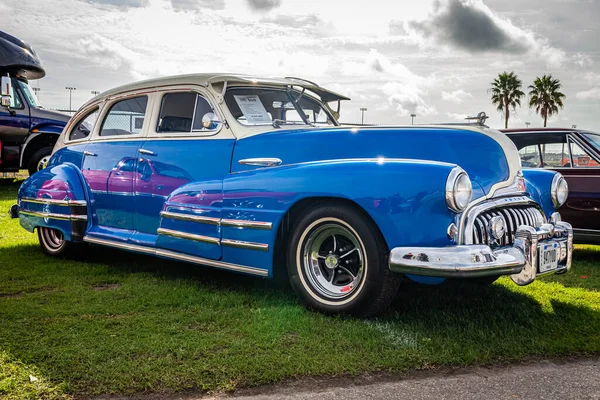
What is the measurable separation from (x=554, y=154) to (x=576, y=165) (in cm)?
30

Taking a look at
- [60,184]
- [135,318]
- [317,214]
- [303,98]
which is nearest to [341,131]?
[317,214]

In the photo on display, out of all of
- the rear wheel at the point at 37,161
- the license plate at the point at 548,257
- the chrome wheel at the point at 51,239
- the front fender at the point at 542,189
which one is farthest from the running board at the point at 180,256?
the rear wheel at the point at 37,161

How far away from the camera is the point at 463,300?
15.8ft

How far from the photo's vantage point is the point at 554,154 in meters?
7.18

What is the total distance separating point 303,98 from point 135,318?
2.73 meters

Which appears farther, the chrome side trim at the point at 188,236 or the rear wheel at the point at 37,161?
the rear wheel at the point at 37,161

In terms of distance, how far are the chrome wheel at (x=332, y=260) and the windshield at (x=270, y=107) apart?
1377mm

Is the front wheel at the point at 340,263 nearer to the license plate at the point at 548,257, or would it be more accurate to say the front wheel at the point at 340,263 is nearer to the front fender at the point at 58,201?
the license plate at the point at 548,257

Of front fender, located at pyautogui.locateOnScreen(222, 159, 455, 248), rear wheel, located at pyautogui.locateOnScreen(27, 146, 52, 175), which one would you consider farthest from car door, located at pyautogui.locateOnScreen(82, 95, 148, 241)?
rear wheel, located at pyautogui.locateOnScreen(27, 146, 52, 175)

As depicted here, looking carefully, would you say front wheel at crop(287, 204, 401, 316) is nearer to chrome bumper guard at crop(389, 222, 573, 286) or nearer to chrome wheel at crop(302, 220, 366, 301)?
chrome wheel at crop(302, 220, 366, 301)

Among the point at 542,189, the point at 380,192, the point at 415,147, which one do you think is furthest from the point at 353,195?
the point at 542,189

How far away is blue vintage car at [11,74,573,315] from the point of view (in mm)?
3887

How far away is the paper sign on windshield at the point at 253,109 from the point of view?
17.4 ft

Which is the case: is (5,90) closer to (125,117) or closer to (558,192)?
(125,117)
